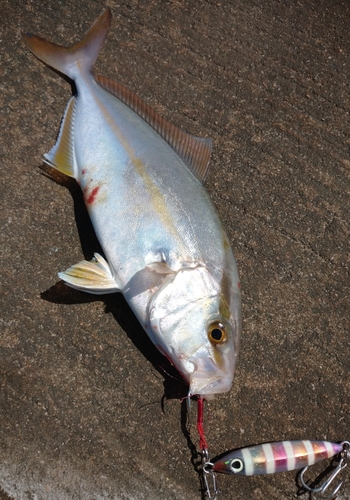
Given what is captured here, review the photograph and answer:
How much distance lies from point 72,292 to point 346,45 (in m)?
2.05

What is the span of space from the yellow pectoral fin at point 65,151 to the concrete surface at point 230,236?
130mm

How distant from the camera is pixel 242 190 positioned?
2570 millimetres

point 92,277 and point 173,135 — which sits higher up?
point 173,135

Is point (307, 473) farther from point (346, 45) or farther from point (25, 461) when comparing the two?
point (346, 45)

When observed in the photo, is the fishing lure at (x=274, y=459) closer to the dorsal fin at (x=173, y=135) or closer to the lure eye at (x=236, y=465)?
the lure eye at (x=236, y=465)

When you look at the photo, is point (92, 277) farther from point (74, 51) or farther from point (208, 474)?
point (74, 51)

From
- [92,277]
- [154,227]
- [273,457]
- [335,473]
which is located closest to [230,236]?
[154,227]

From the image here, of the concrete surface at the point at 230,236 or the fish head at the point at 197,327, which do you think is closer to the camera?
the fish head at the point at 197,327

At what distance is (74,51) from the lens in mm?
2502

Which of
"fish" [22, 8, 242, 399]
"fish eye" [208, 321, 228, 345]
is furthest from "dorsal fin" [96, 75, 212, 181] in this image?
"fish eye" [208, 321, 228, 345]

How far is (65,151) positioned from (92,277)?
25.9 inches

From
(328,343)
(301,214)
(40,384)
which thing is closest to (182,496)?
(40,384)

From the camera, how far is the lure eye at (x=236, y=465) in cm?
221

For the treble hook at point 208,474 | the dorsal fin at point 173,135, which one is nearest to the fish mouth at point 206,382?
the treble hook at point 208,474
